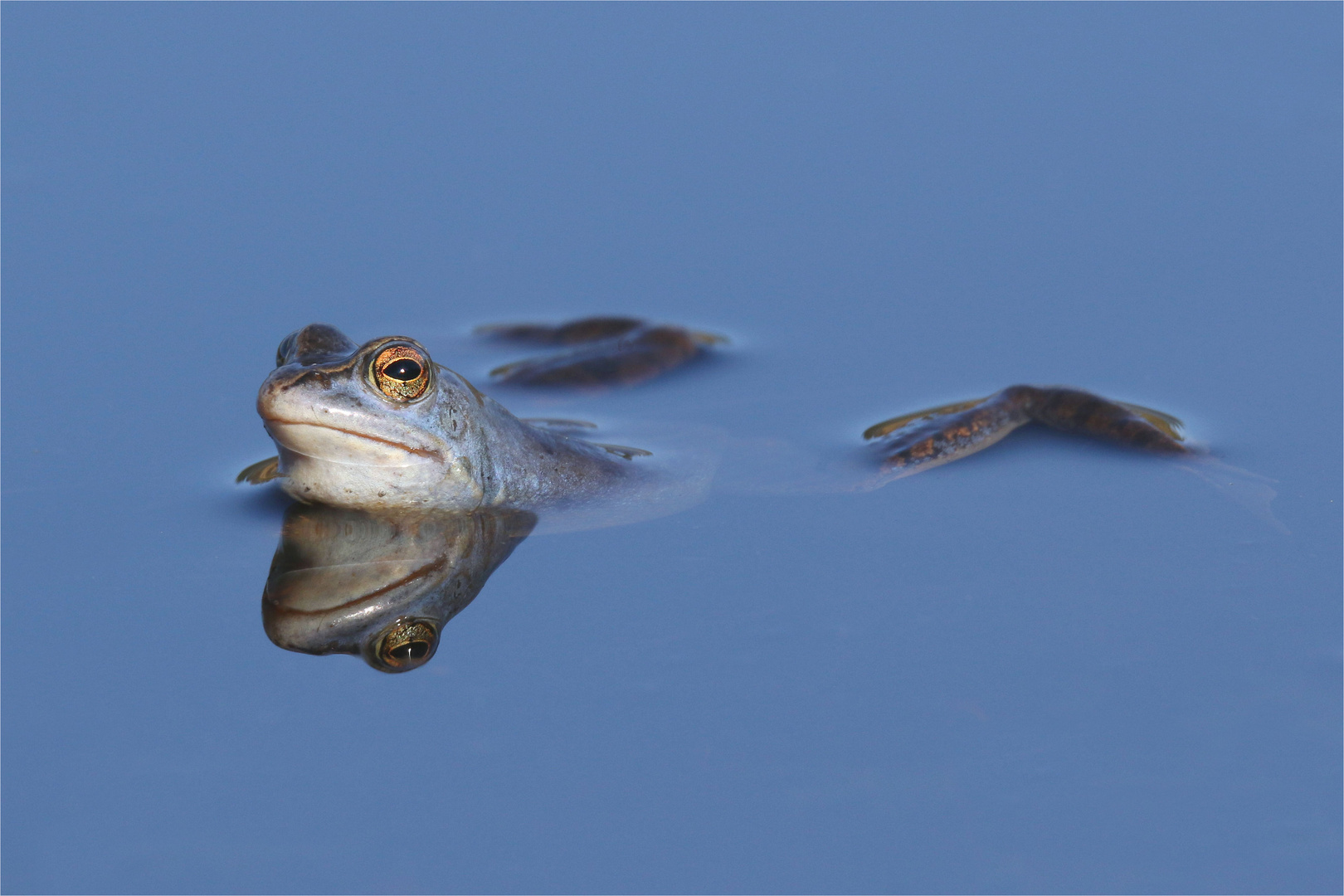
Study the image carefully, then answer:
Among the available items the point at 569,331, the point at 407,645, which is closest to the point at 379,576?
the point at 407,645

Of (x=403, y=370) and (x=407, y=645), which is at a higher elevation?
(x=403, y=370)

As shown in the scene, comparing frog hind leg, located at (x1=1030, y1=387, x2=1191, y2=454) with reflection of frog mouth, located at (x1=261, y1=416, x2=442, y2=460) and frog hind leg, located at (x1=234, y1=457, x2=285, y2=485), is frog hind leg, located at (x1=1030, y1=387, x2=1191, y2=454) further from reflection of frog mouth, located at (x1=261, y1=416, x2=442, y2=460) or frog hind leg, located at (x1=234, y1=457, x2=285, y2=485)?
frog hind leg, located at (x1=234, y1=457, x2=285, y2=485)

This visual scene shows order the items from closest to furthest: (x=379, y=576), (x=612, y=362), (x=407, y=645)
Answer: (x=407, y=645), (x=379, y=576), (x=612, y=362)

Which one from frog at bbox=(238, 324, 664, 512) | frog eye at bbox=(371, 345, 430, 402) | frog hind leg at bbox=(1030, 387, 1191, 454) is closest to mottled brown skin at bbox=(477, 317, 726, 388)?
frog at bbox=(238, 324, 664, 512)

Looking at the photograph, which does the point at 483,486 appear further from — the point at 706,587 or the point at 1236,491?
the point at 1236,491

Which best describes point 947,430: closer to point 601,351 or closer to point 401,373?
point 601,351

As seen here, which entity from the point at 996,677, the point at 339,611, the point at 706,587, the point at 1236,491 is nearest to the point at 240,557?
the point at 339,611

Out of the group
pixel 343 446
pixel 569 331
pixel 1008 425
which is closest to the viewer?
pixel 343 446
